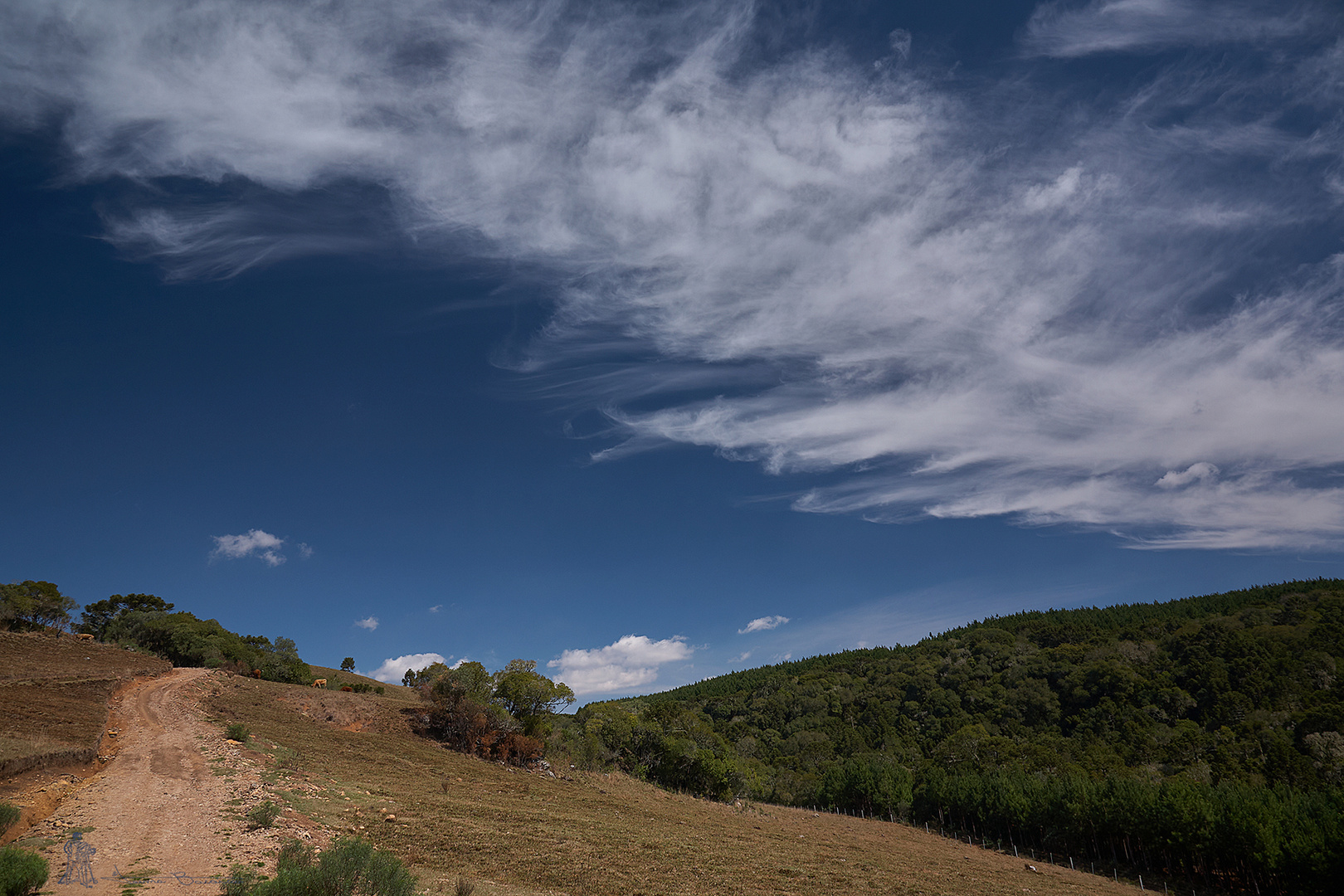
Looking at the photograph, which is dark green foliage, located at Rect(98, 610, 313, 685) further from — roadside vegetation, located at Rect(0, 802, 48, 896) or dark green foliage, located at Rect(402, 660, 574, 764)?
roadside vegetation, located at Rect(0, 802, 48, 896)

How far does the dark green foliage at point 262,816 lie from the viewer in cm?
2102

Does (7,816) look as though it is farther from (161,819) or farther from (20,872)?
(20,872)

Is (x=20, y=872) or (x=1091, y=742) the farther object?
(x=1091, y=742)

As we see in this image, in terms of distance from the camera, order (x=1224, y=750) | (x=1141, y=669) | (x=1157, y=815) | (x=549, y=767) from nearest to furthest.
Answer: (x=549, y=767) < (x=1157, y=815) < (x=1224, y=750) < (x=1141, y=669)

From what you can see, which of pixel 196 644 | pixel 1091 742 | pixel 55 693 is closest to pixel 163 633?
pixel 196 644

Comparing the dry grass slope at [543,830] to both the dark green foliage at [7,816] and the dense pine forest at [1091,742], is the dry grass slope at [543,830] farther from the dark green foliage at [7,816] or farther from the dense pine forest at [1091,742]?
the dense pine forest at [1091,742]

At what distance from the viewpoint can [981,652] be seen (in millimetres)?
170125

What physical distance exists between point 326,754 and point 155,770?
11.5 meters

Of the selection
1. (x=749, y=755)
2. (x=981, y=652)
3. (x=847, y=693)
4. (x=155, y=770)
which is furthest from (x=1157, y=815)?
(x=981, y=652)

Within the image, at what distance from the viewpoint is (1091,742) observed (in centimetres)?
11062

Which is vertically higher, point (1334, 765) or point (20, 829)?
point (20, 829)

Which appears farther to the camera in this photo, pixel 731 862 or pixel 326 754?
pixel 326 754

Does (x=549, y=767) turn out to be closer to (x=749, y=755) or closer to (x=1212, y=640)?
(x=749, y=755)

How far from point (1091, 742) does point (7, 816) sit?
139m
